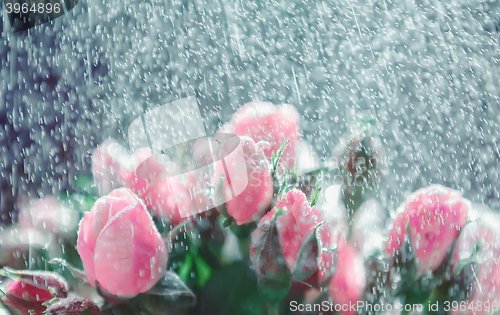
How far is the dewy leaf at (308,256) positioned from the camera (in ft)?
0.50

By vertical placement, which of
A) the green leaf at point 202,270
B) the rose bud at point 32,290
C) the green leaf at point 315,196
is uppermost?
the green leaf at point 315,196

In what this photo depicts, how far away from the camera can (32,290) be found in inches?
7.1

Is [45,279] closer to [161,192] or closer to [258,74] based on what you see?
[161,192]

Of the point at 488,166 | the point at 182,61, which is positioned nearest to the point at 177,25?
the point at 182,61

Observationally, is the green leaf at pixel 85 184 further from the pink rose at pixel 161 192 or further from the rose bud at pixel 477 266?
the rose bud at pixel 477 266

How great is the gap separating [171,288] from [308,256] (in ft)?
0.20

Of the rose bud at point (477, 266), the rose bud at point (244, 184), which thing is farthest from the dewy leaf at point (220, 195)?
the rose bud at point (477, 266)

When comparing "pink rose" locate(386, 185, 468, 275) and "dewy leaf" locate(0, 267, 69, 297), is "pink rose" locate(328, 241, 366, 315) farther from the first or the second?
"dewy leaf" locate(0, 267, 69, 297)

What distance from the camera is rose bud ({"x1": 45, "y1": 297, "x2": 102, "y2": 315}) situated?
6.5 inches

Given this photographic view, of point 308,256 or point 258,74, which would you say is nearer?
point 308,256

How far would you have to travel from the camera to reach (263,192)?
0.16m

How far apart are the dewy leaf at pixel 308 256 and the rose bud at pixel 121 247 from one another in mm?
57

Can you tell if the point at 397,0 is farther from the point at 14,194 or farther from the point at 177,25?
the point at 14,194

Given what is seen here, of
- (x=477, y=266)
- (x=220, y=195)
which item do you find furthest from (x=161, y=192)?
(x=477, y=266)
